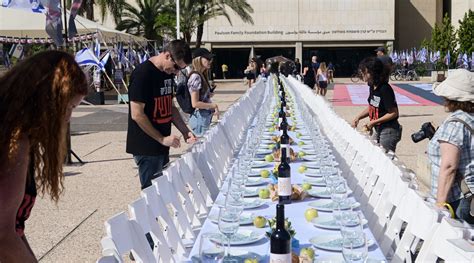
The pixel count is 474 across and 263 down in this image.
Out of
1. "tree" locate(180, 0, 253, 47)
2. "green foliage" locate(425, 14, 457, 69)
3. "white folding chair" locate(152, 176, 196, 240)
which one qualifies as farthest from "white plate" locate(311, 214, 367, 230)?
"green foliage" locate(425, 14, 457, 69)

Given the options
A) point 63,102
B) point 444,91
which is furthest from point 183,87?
point 63,102

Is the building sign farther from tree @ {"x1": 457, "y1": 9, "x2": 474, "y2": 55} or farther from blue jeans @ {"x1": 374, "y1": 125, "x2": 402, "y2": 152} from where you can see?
blue jeans @ {"x1": 374, "y1": 125, "x2": 402, "y2": 152}

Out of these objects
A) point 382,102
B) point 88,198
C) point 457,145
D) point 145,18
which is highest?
point 145,18

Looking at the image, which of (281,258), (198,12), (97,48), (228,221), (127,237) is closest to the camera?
(281,258)

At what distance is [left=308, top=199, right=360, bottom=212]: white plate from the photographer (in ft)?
13.0

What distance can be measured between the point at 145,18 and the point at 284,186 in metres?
36.6

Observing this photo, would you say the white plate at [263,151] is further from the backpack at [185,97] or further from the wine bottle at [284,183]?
the wine bottle at [284,183]

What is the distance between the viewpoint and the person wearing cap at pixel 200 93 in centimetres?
777

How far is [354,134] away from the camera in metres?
6.35

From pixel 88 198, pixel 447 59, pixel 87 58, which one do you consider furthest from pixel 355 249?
pixel 447 59

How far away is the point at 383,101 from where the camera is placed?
657 cm

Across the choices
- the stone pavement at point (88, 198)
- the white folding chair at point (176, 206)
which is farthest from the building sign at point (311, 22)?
the white folding chair at point (176, 206)

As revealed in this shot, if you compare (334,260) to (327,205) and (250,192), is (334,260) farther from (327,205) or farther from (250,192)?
(250,192)

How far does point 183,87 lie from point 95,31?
12914mm
